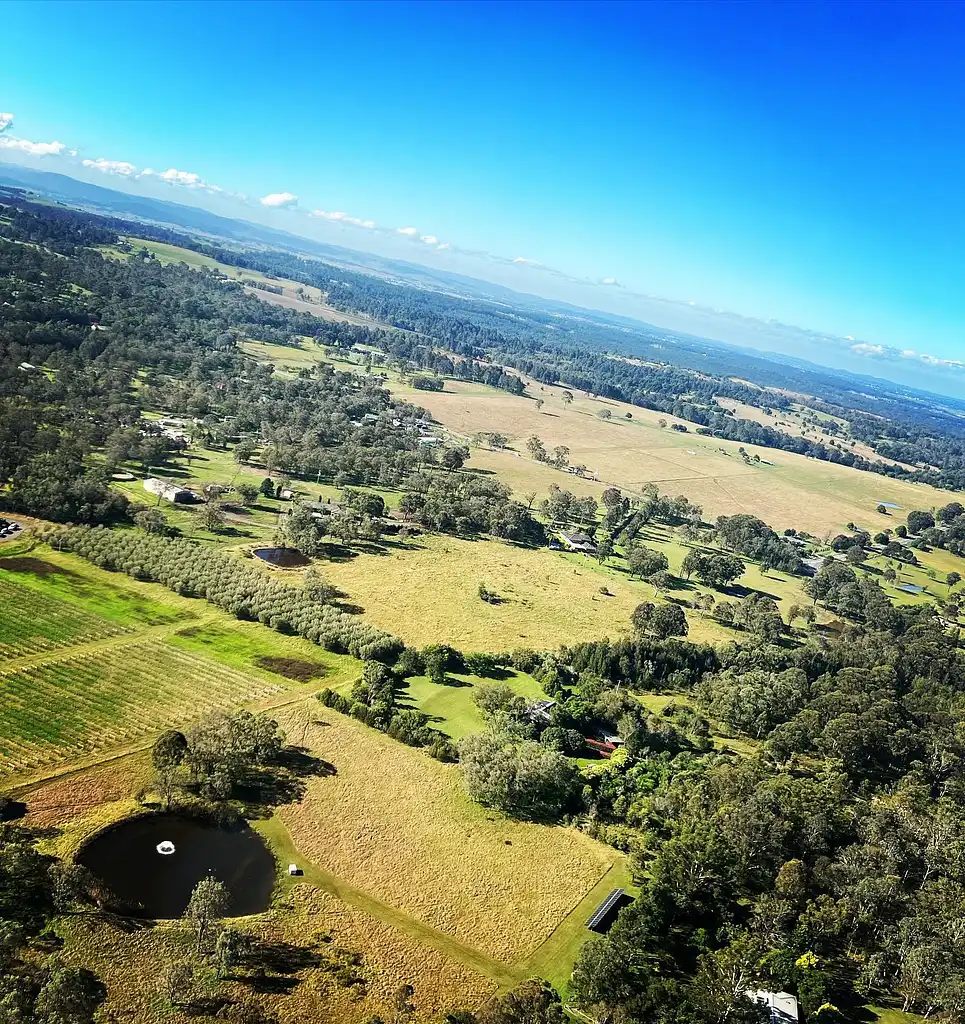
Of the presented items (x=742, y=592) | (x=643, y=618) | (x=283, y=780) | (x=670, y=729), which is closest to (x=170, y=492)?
(x=283, y=780)

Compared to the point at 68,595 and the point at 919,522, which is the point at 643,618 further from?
the point at 919,522

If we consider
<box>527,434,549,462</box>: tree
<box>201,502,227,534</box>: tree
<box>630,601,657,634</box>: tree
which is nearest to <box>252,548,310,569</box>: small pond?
<box>201,502,227,534</box>: tree

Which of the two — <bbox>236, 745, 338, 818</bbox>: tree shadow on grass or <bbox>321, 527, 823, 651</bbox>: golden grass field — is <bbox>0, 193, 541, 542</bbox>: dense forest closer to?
<bbox>321, 527, 823, 651</bbox>: golden grass field

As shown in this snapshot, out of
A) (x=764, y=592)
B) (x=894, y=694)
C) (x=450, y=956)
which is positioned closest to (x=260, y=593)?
(x=450, y=956)

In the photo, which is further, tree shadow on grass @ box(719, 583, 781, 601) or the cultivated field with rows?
tree shadow on grass @ box(719, 583, 781, 601)

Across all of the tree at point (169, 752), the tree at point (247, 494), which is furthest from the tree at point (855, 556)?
the tree at point (169, 752)

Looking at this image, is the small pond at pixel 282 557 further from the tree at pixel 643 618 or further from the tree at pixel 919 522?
the tree at pixel 919 522

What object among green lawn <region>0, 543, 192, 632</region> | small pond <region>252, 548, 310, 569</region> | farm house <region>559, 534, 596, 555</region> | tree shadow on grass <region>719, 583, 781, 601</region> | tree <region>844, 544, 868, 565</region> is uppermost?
tree <region>844, 544, 868, 565</region>
